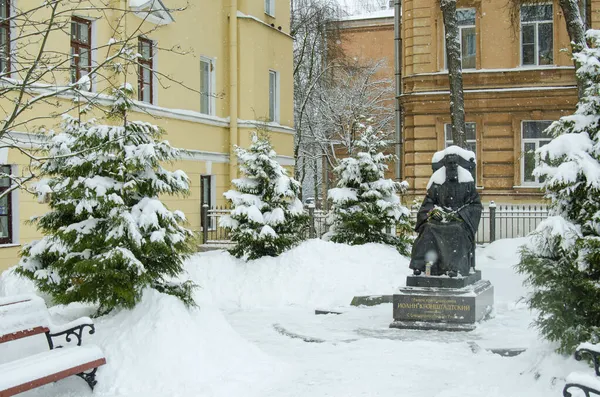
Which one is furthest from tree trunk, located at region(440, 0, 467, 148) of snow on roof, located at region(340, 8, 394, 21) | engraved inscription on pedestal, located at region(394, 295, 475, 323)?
snow on roof, located at region(340, 8, 394, 21)

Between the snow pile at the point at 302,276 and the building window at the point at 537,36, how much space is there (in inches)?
481

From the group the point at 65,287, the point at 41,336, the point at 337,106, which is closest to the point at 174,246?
the point at 65,287

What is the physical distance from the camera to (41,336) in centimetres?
893

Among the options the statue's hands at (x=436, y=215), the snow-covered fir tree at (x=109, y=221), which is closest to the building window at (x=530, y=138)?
the statue's hands at (x=436, y=215)

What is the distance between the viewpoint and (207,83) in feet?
71.8

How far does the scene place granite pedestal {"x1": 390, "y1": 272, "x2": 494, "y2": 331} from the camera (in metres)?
10.3

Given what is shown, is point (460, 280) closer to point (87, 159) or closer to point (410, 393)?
point (410, 393)

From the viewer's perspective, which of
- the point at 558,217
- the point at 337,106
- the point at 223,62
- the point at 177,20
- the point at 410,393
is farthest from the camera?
the point at 337,106

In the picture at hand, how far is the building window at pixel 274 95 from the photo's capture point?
78.9ft

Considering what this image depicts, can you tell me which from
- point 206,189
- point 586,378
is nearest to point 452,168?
point 586,378

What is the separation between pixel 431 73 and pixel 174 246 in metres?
17.8

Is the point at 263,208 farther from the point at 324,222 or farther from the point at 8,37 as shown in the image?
the point at 8,37

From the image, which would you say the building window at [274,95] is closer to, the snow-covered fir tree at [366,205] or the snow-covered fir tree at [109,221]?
the snow-covered fir tree at [366,205]

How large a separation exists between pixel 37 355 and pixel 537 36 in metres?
21.7
